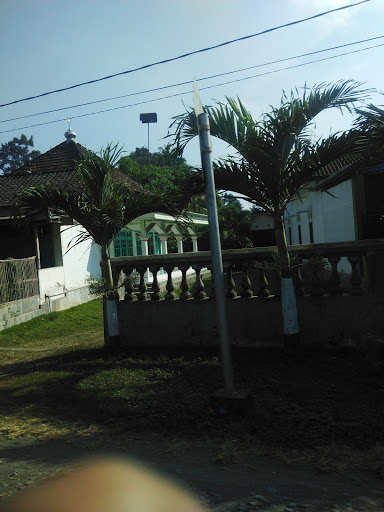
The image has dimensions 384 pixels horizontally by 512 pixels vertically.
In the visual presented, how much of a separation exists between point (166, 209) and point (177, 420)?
3.56m

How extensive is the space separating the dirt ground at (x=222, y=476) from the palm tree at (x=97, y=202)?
312cm

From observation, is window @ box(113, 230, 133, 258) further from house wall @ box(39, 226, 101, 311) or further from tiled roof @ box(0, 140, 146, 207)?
tiled roof @ box(0, 140, 146, 207)

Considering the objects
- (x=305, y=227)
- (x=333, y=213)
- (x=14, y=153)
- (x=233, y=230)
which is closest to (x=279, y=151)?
(x=333, y=213)

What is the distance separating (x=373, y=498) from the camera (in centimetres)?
289

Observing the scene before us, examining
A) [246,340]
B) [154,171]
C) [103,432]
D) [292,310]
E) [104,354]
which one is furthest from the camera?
[154,171]

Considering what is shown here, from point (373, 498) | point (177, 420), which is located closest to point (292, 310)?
point (177, 420)

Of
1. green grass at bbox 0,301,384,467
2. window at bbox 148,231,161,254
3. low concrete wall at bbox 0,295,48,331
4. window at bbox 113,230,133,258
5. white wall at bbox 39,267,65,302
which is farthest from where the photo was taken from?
window at bbox 148,231,161,254

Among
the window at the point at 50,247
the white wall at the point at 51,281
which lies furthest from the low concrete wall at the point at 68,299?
the window at the point at 50,247

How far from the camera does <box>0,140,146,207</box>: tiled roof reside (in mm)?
16548

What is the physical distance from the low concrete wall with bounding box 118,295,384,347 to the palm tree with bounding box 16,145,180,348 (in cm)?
46

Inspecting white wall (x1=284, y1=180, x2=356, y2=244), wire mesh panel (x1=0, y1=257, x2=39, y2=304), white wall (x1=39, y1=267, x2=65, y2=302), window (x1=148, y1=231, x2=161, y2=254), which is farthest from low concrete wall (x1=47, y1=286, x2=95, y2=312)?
white wall (x1=284, y1=180, x2=356, y2=244)

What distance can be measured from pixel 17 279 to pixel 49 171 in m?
8.02

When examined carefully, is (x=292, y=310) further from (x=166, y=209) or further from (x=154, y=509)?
(x=154, y=509)

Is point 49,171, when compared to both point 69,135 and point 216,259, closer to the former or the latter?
point 69,135
